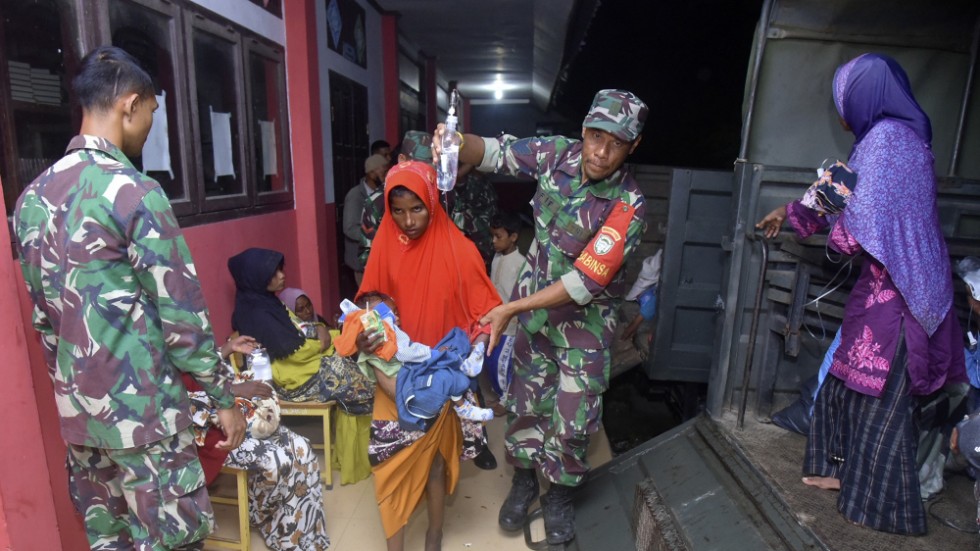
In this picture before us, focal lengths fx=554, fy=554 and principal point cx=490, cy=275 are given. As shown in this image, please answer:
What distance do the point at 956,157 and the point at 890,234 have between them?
149 cm

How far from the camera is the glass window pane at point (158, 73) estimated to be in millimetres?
2424

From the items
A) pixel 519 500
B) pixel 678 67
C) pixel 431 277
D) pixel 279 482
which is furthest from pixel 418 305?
pixel 678 67

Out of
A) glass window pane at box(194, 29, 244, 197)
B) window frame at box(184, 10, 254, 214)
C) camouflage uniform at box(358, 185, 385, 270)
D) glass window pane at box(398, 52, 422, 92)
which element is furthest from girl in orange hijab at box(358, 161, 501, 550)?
glass window pane at box(398, 52, 422, 92)

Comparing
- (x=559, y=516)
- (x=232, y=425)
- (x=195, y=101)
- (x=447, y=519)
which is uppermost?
(x=195, y=101)

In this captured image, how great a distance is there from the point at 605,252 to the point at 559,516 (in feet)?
4.45

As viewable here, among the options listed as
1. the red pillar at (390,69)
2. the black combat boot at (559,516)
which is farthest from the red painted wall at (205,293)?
the red pillar at (390,69)

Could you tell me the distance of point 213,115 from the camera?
10.3ft

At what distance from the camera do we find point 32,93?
1.98 metres

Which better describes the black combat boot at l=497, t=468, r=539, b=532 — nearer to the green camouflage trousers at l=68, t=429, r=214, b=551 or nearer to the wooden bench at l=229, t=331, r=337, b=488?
the wooden bench at l=229, t=331, r=337, b=488

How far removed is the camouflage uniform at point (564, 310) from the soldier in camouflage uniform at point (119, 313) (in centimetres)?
137

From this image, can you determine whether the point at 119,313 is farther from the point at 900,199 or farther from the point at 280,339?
the point at 900,199

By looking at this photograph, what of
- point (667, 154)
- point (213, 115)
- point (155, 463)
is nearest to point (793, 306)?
point (155, 463)

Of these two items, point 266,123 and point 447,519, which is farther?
point 266,123

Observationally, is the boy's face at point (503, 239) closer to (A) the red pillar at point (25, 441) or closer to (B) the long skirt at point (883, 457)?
(B) the long skirt at point (883, 457)
